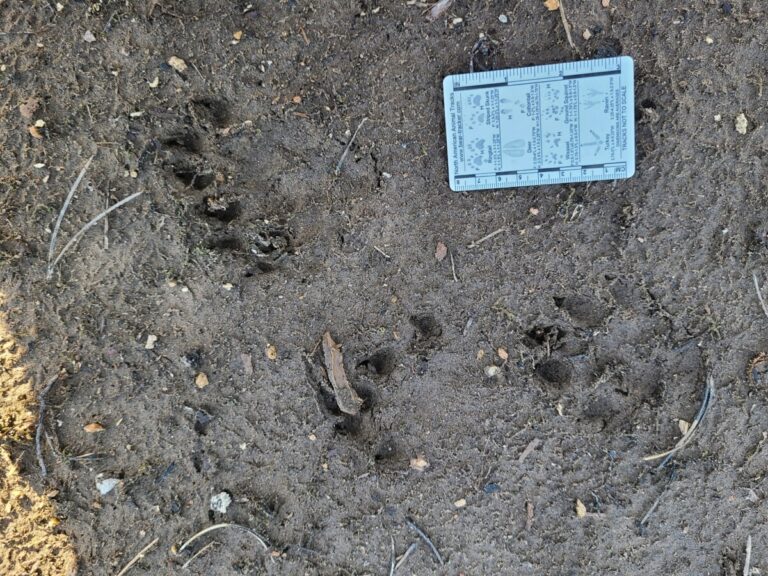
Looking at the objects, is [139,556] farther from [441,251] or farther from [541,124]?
[541,124]

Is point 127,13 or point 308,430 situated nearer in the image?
point 127,13

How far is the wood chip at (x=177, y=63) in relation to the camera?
73.9 inches

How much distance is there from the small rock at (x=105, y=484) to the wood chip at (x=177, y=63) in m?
1.58

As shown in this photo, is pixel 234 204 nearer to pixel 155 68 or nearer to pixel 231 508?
pixel 155 68

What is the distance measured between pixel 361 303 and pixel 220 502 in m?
0.94

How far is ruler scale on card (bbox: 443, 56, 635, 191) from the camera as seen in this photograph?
181cm

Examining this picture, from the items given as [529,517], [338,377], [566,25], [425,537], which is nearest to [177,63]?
[338,377]

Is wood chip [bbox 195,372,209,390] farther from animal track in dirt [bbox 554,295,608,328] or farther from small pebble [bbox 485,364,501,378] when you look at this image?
animal track in dirt [bbox 554,295,608,328]

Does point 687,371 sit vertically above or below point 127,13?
below

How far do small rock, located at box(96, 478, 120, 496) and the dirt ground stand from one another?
26 mm

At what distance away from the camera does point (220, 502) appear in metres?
1.96

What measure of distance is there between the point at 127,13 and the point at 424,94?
3.69 feet

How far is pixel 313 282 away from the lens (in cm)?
197

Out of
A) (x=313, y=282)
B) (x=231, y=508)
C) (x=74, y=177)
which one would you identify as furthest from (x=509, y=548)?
(x=74, y=177)
